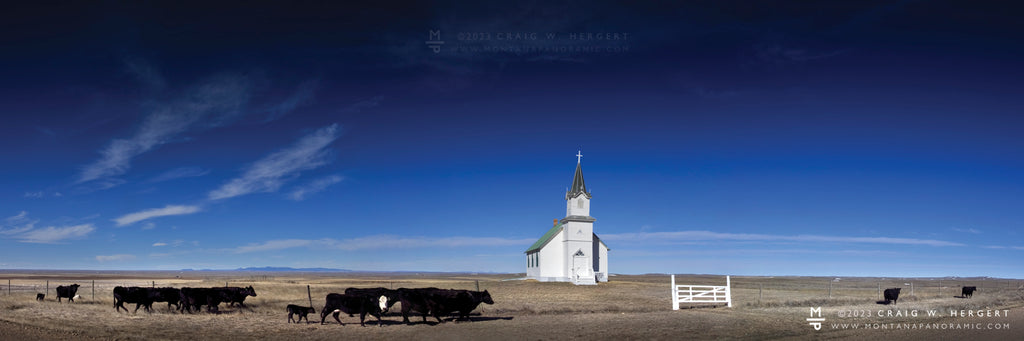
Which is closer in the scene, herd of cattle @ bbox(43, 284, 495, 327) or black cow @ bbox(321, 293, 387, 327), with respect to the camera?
black cow @ bbox(321, 293, 387, 327)

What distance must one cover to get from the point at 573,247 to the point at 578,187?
5273 millimetres

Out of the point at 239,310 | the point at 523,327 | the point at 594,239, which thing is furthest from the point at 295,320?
the point at 594,239

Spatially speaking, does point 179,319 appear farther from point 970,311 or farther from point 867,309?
point 970,311

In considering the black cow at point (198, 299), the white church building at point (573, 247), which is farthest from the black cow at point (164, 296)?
the white church building at point (573, 247)

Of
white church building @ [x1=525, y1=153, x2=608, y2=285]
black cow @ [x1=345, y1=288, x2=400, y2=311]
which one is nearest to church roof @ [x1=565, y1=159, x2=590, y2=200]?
white church building @ [x1=525, y1=153, x2=608, y2=285]

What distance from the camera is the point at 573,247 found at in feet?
181

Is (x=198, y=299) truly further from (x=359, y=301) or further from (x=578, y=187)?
(x=578, y=187)

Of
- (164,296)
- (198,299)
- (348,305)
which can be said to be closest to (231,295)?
(198,299)

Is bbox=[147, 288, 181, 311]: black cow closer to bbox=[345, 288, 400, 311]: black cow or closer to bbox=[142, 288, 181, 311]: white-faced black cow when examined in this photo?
bbox=[142, 288, 181, 311]: white-faced black cow

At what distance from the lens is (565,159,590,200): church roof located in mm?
56094

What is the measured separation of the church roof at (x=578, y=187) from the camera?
2208 inches

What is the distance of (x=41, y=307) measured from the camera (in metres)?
28.4

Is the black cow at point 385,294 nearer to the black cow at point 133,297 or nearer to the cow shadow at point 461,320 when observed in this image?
the cow shadow at point 461,320

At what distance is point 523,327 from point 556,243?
119 ft
